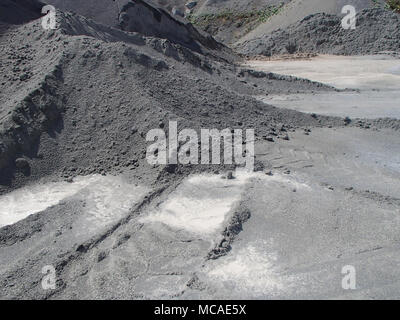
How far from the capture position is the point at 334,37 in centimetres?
2147

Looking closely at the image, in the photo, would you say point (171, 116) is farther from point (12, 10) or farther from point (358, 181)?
point (12, 10)

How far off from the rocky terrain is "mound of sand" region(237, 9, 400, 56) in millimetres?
11816

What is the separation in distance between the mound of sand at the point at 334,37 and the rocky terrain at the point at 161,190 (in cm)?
1182

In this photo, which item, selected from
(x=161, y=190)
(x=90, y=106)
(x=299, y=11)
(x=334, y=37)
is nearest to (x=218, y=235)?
(x=161, y=190)

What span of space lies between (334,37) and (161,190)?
17217 millimetres

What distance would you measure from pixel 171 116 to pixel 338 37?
52.6 ft

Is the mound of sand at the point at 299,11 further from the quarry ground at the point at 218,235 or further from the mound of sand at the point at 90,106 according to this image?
the quarry ground at the point at 218,235

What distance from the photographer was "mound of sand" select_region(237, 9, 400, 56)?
68.0 ft

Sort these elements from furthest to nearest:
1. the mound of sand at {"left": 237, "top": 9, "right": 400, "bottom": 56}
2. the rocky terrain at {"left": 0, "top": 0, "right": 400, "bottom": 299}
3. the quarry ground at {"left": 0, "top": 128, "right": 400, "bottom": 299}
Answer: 1. the mound of sand at {"left": 237, "top": 9, "right": 400, "bottom": 56}
2. the rocky terrain at {"left": 0, "top": 0, "right": 400, "bottom": 299}
3. the quarry ground at {"left": 0, "top": 128, "right": 400, "bottom": 299}

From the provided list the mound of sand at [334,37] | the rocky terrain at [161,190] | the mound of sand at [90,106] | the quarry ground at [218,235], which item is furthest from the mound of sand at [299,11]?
the quarry ground at [218,235]

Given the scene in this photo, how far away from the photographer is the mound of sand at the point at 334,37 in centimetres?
2073

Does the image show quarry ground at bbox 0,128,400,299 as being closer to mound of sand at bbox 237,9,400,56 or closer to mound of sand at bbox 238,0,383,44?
mound of sand at bbox 237,9,400,56

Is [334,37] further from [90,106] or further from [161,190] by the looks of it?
[161,190]

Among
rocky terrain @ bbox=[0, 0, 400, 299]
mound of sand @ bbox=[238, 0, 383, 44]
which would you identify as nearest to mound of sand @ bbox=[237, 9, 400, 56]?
mound of sand @ bbox=[238, 0, 383, 44]
